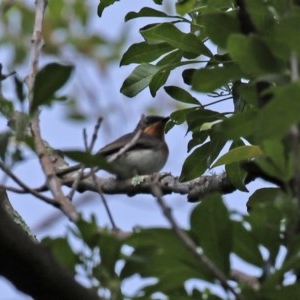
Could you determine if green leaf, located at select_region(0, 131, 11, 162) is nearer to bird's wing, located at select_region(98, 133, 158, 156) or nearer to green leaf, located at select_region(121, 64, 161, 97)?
green leaf, located at select_region(121, 64, 161, 97)

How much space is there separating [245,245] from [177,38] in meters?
0.87

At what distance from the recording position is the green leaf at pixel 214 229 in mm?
1309

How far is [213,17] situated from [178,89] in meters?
1.07

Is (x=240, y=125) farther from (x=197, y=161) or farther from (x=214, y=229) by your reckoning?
(x=197, y=161)

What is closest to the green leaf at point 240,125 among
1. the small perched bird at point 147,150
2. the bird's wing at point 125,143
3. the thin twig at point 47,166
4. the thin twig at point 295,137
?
the thin twig at point 295,137

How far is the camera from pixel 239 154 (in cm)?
213

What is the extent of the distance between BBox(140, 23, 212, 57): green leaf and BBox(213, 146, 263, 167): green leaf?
249 millimetres

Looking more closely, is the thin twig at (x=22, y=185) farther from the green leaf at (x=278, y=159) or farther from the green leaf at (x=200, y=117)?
the green leaf at (x=200, y=117)

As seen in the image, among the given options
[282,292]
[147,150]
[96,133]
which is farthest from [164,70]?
[147,150]

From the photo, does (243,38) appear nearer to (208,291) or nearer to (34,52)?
(208,291)

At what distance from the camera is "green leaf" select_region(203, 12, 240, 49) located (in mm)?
1421

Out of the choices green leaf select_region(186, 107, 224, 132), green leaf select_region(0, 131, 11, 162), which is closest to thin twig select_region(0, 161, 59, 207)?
green leaf select_region(0, 131, 11, 162)

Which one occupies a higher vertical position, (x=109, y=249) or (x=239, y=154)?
(x=239, y=154)

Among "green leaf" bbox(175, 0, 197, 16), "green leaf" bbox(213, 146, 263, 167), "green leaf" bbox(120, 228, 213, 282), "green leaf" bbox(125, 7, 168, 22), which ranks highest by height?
"green leaf" bbox(125, 7, 168, 22)
